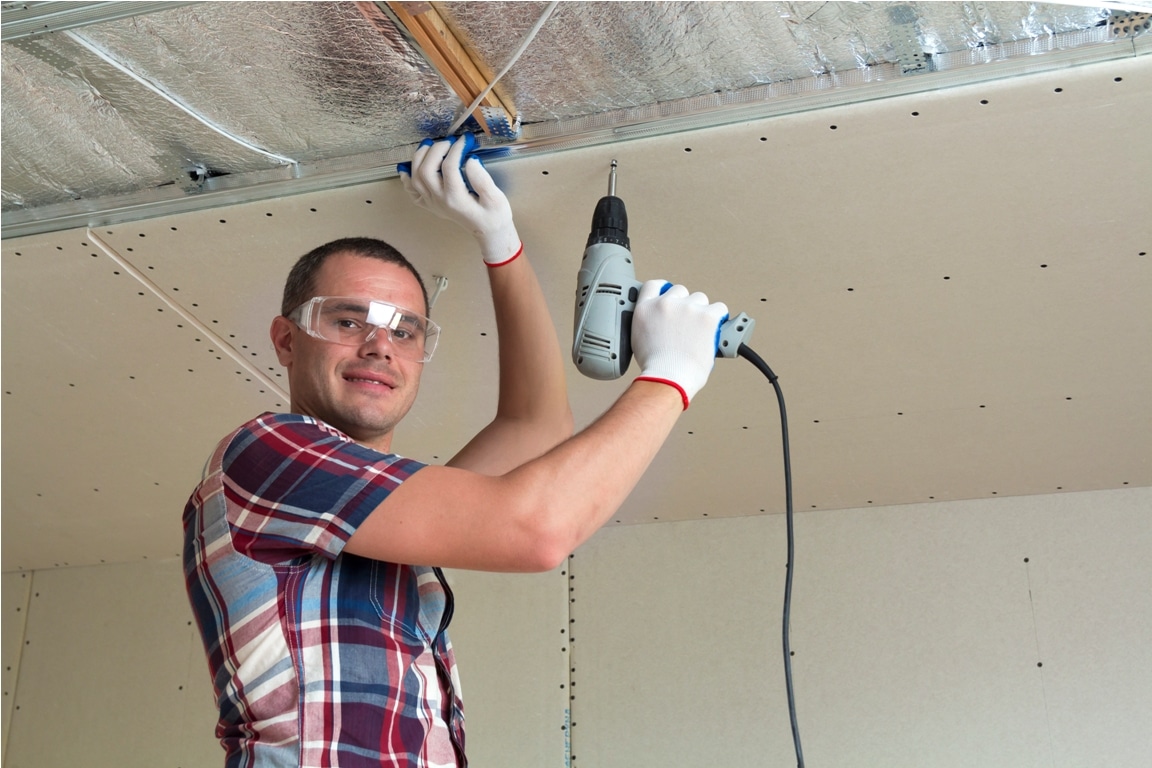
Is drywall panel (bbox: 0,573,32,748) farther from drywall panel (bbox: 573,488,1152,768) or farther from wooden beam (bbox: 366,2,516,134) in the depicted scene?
wooden beam (bbox: 366,2,516,134)

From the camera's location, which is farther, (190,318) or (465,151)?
(190,318)

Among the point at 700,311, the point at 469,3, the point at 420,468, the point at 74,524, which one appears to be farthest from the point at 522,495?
the point at 74,524

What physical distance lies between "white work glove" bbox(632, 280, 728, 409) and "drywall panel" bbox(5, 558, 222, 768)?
1.89 m

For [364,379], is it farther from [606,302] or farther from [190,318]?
[190,318]

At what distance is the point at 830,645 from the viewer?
2287 millimetres

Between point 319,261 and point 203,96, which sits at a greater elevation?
point 203,96

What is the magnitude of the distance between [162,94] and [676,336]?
0.74 metres

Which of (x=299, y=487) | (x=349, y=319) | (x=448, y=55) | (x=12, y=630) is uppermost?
(x=448, y=55)

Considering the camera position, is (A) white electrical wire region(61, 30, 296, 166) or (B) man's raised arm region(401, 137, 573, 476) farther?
(B) man's raised arm region(401, 137, 573, 476)

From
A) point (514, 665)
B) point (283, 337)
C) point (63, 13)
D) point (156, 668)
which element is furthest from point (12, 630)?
point (63, 13)

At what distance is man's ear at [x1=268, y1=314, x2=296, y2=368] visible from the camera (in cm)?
148

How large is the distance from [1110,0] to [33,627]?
2.93 metres

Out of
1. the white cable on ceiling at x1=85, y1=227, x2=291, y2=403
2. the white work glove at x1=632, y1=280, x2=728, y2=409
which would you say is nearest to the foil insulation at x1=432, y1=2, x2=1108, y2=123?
the white work glove at x1=632, y1=280, x2=728, y2=409

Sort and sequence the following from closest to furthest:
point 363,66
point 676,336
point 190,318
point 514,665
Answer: point 676,336 < point 363,66 < point 190,318 < point 514,665
